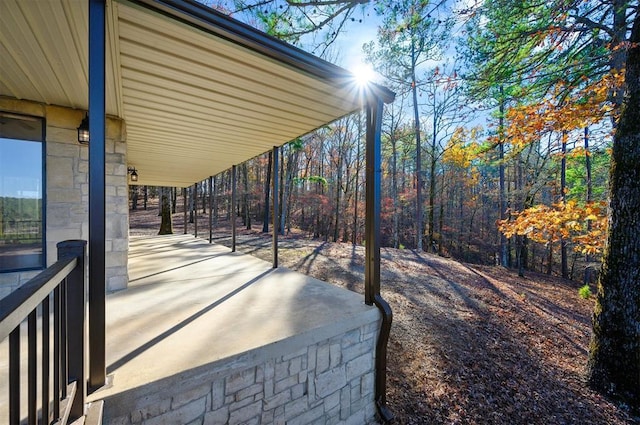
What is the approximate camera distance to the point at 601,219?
4.14 meters

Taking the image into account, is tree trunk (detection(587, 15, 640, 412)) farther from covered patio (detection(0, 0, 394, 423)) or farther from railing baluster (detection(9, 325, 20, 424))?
railing baluster (detection(9, 325, 20, 424))

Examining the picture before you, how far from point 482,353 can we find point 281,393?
329cm

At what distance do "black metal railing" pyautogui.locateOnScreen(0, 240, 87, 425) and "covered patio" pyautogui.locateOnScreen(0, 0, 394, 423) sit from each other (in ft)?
0.17

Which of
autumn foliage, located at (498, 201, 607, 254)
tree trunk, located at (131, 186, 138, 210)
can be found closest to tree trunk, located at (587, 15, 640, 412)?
autumn foliage, located at (498, 201, 607, 254)

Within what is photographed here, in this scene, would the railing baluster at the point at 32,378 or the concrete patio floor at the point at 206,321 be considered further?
the concrete patio floor at the point at 206,321

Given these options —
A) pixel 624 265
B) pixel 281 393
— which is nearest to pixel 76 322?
pixel 281 393

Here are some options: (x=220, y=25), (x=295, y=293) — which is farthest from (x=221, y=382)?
(x=220, y=25)

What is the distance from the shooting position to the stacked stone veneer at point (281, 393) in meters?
1.60

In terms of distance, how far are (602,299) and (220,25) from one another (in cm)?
506

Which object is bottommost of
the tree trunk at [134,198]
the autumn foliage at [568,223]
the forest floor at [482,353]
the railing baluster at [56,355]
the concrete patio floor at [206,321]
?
the forest floor at [482,353]

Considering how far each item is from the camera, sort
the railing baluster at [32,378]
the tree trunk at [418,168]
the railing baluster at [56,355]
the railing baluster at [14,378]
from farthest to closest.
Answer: the tree trunk at [418,168] < the railing baluster at [56,355] < the railing baluster at [32,378] < the railing baluster at [14,378]


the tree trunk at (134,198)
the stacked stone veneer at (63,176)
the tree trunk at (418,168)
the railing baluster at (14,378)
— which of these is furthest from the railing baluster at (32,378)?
the tree trunk at (134,198)

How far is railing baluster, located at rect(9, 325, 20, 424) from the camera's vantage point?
2.58ft

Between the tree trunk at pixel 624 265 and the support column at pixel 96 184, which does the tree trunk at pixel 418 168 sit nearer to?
the tree trunk at pixel 624 265
